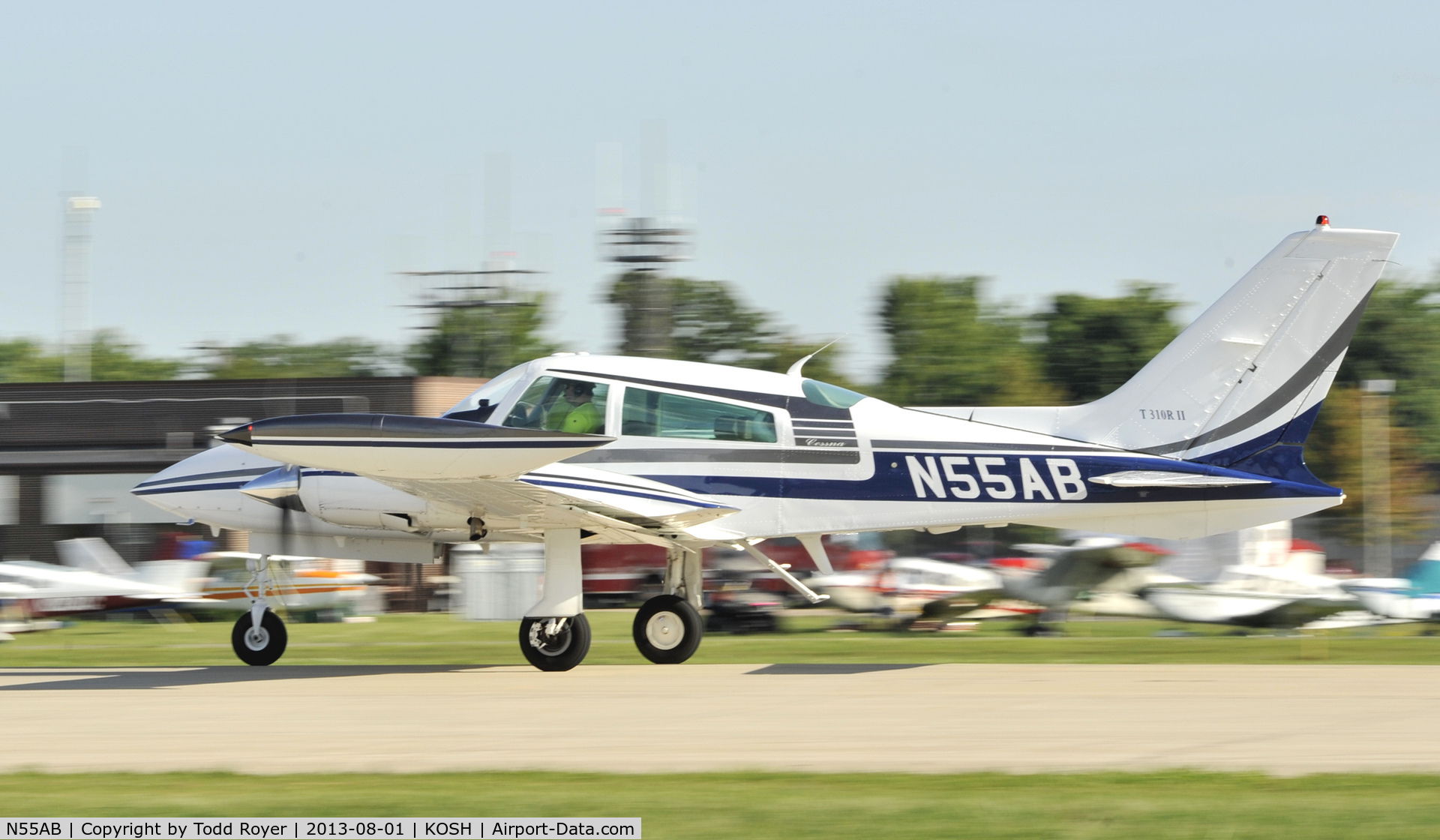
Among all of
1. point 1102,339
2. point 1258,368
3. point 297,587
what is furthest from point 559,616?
point 1102,339

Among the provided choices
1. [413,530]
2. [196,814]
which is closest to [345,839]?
[196,814]

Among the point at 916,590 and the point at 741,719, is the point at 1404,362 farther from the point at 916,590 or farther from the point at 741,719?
the point at 741,719

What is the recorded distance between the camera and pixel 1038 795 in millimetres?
7168

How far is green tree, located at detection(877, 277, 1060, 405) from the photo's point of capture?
182 ft

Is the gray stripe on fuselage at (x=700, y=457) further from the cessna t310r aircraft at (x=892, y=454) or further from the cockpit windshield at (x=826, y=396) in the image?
the cockpit windshield at (x=826, y=396)

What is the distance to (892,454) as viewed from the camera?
13266 mm

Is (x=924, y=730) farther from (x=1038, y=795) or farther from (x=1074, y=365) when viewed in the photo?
(x=1074, y=365)

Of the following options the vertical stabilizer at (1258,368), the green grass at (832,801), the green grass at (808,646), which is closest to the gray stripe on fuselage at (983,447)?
→ the vertical stabilizer at (1258,368)

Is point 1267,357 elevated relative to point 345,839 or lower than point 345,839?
elevated

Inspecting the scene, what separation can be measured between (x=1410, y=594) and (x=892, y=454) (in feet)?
33.5

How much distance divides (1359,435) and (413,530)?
38651 millimetres

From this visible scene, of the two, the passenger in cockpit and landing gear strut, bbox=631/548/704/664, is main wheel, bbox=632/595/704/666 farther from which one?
the passenger in cockpit

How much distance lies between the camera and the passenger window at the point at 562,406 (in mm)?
13188
